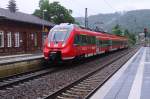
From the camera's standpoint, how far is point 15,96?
47.0ft

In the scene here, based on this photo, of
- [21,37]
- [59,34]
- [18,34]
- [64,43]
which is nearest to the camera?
[64,43]

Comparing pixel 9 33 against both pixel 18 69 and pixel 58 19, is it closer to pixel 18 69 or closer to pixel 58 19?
pixel 18 69

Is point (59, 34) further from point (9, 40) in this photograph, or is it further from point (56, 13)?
point (56, 13)

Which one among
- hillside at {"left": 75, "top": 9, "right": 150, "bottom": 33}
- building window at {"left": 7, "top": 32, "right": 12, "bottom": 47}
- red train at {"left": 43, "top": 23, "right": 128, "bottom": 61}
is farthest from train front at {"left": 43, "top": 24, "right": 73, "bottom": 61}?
hillside at {"left": 75, "top": 9, "right": 150, "bottom": 33}

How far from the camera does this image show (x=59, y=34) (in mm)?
28297

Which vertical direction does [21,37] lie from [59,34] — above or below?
below

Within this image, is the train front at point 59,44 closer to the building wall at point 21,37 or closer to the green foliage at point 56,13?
the building wall at point 21,37

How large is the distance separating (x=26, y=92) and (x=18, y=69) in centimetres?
873

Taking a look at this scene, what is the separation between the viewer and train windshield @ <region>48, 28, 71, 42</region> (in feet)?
92.0

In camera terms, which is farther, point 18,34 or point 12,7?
point 12,7

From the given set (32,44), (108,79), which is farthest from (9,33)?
(108,79)

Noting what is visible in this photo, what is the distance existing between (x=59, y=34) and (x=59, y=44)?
92 cm

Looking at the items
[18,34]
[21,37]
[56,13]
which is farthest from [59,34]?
[56,13]

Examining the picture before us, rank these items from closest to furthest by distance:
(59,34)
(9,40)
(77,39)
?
(59,34) < (77,39) < (9,40)
